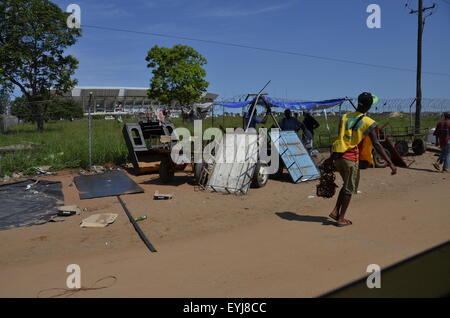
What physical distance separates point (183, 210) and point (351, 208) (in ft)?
10.6

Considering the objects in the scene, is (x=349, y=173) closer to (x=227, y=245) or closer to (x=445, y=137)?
(x=227, y=245)

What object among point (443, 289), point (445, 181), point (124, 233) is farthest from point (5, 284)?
point (445, 181)

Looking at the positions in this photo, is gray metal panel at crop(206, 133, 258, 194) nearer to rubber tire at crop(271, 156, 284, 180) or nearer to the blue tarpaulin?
rubber tire at crop(271, 156, 284, 180)

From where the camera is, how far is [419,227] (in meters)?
5.34

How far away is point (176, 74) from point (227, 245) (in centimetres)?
2932

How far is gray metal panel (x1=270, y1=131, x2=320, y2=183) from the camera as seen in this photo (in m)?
9.86

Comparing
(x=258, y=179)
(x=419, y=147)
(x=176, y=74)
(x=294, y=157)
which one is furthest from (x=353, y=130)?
(x=176, y=74)

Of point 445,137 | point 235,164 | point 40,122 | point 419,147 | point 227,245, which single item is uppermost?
point 40,122

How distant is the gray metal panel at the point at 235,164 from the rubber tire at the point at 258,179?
154 mm

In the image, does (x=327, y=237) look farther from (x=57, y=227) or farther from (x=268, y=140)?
(x=268, y=140)

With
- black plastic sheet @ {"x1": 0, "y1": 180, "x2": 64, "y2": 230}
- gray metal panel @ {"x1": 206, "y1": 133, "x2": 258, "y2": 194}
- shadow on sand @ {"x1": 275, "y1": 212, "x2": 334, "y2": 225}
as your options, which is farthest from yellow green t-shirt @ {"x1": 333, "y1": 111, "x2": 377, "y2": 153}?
black plastic sheet @ {"x1": 0, "y1": 180, "x2": 64, "y2": 230}

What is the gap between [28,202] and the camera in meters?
7.47

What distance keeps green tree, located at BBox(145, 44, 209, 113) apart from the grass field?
20036 mm

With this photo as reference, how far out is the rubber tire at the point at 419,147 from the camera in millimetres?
14891
